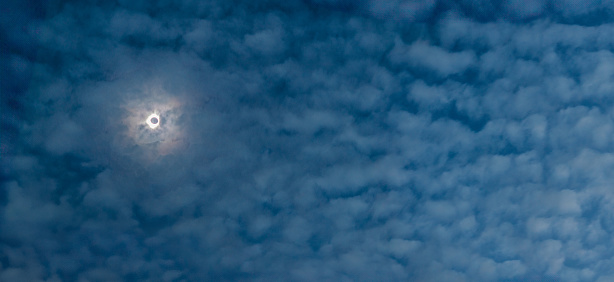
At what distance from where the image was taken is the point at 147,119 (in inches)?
557
